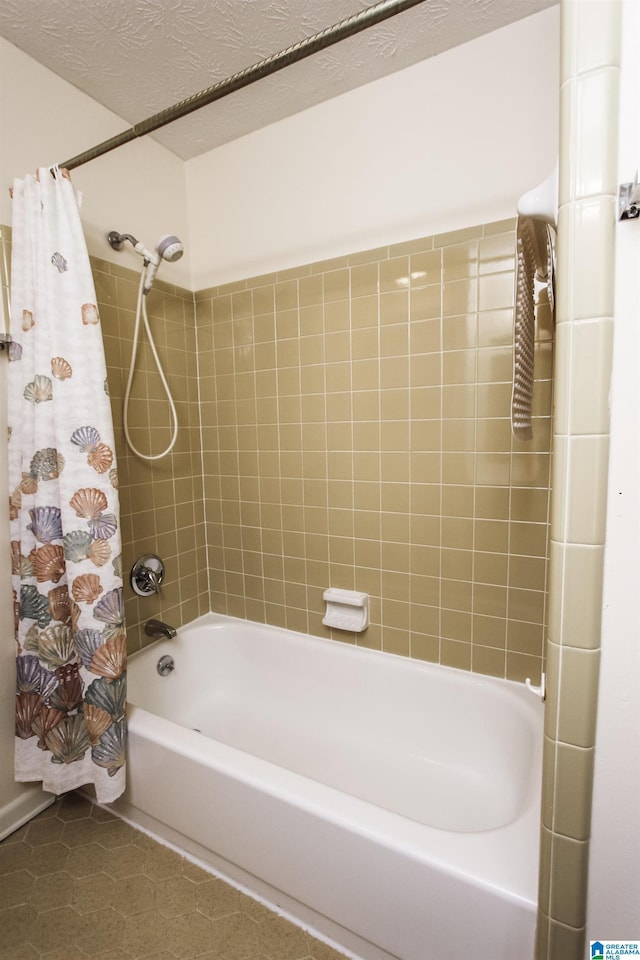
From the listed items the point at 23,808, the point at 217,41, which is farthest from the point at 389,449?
the point at 23,808

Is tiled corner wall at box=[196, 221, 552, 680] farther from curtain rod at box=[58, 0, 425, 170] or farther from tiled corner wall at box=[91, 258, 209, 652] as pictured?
curtain rod at box=[58, 0, 425, 170]

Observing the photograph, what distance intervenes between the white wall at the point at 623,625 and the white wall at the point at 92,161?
158cm

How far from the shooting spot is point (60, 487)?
1203 millimetres

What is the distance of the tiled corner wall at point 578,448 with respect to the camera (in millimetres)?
536

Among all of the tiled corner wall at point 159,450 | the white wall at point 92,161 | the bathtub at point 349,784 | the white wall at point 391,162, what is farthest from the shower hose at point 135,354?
the bathtub at point 349,784

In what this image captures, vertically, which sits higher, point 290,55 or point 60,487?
point 290,55

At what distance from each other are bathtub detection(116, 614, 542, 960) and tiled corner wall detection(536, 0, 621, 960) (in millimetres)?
240

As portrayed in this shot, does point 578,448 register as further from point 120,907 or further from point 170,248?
point 120,907

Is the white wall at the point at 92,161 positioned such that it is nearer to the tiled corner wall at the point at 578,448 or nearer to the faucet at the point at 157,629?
the faucet at the point at 157,629

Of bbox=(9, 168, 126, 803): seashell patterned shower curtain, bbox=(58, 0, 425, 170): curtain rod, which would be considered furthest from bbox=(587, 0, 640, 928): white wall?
bbox=(9, 168, 126, 803): seashell patterned shower curtain

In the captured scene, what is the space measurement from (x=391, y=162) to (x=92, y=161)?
3.47ft

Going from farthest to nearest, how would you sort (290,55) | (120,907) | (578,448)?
(120,907), (290,55), (578,448)

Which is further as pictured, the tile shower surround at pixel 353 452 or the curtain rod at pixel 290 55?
the tile shower surround at pixel 353 452

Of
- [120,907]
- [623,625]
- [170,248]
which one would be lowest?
[120,907]
